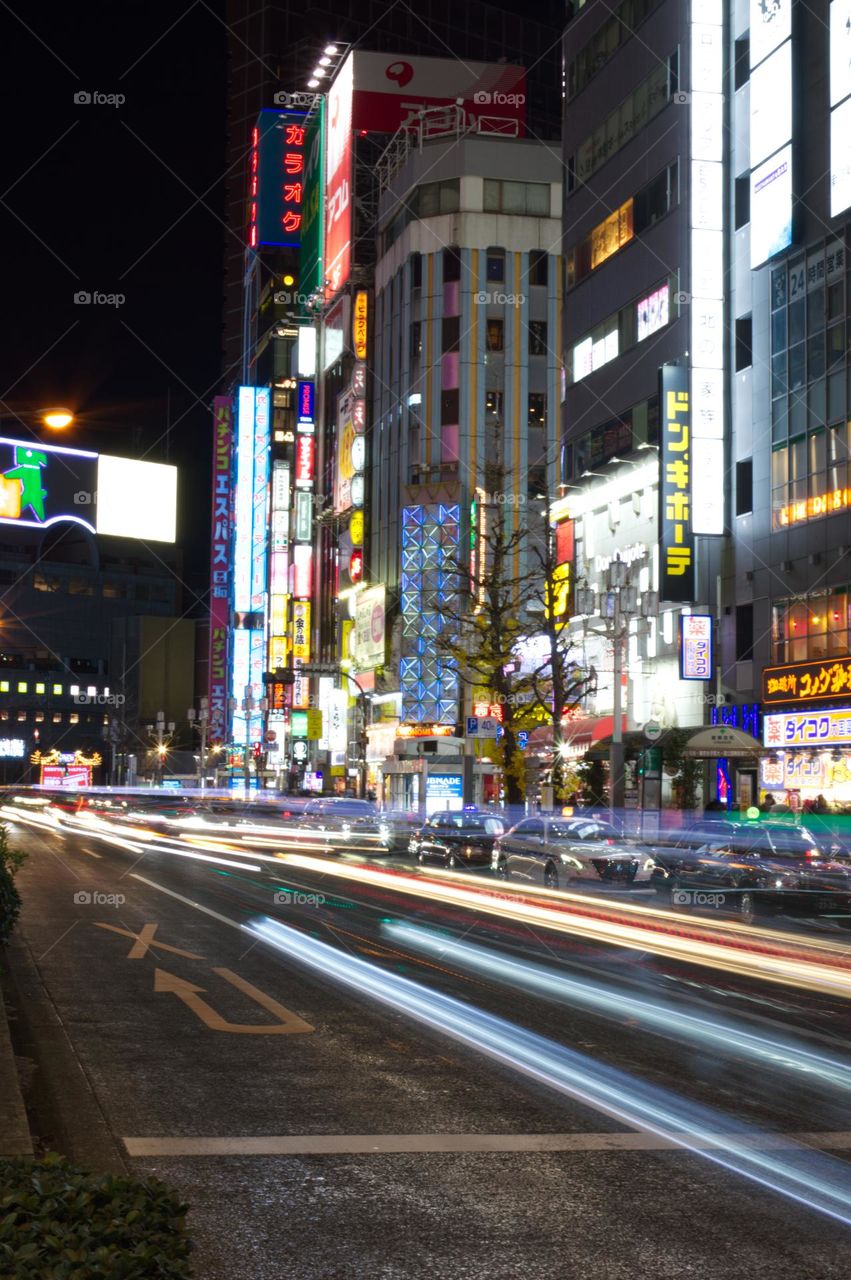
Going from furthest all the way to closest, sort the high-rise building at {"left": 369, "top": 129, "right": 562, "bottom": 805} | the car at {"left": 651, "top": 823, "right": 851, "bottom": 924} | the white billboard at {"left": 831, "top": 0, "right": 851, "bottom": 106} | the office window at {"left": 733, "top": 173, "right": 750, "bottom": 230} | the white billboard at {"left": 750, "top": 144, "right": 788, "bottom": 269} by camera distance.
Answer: the high-rise building at {"left": 369, "top": 129, "right": 562, "bottom": 805} < the office window at {"left": 733, "top": 173, "right": 750, "bottom": 230} < the white billboard at {"left": 750, "top": 144, "right": 788, "bottom": 269} < the white billboard at {"left": 831, "top": 0, "right": 851, "bottom": 106} < the car at {"left": 651, "top": 823, "right": 851, "bottom": 924}

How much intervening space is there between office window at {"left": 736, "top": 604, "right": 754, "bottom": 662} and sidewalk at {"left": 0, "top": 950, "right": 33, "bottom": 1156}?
118 ft

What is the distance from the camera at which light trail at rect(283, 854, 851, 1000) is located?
55.5ft

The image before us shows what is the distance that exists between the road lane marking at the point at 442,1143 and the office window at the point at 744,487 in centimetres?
3609

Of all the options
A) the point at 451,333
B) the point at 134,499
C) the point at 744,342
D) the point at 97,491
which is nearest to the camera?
the point at 97,491

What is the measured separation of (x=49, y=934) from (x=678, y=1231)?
554 inches

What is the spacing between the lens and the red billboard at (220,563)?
12650 centimetres

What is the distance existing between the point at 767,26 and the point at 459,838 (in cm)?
2517

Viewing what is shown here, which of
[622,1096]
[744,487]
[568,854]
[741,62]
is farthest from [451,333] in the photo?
[622,1096]

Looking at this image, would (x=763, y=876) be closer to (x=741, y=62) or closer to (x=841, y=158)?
(x=841, y=158)

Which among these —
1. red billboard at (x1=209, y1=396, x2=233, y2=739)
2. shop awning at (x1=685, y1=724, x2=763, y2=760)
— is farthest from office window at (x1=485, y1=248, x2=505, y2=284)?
red billboard at (x1=209, y1=396, x2=233, y2=739)

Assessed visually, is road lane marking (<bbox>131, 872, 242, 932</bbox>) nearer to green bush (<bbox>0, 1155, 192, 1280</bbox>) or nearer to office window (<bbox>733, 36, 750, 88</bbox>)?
green bush (<bbox>0, 1155, 192, 1280</bbox>)

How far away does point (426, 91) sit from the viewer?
94.9 metres

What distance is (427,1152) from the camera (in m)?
8.23

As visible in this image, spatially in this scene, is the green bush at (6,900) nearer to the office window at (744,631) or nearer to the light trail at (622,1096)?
the light trail at (622,1096)
